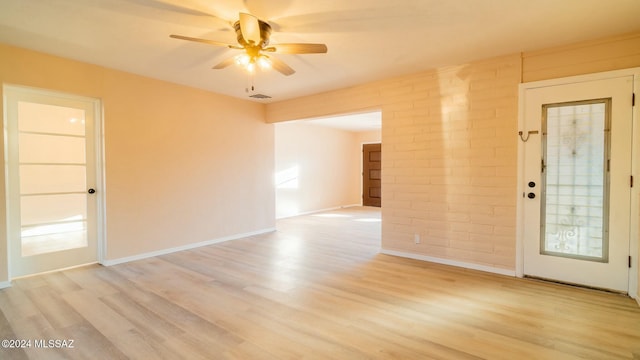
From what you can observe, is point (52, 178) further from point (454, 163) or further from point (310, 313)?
point (454, 163)

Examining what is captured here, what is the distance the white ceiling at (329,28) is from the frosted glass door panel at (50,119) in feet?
2.30

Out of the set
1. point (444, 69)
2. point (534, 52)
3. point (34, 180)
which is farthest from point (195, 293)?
point (534, 52)

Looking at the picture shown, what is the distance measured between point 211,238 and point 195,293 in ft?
7.17

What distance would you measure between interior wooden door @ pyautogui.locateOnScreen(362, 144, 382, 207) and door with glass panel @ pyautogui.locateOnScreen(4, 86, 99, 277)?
7938 mm

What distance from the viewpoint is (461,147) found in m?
3.87

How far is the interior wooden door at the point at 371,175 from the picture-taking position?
10227mm

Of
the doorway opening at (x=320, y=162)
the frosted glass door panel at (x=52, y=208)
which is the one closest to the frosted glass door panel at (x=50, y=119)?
the frosted glass door panel at (x=52, y=208)

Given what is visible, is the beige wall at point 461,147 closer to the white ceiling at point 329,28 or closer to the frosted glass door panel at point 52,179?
the white ceiling at point 329,28

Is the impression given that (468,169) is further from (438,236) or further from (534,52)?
(534,52)

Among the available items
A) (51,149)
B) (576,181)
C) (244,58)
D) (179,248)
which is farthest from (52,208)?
(576,181)

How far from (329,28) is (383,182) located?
245 cm

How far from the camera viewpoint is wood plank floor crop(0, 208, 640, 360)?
7.04 ft

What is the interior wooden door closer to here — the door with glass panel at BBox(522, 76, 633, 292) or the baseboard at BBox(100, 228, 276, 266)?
the baseboard at BBox(100, 228, 276, 266)

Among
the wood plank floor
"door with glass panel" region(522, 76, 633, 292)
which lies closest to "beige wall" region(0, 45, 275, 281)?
the wood plank floor
